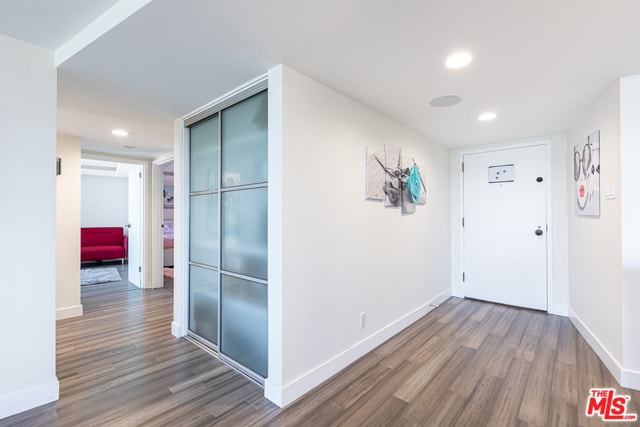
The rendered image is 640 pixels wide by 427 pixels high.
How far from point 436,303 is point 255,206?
2968 mm

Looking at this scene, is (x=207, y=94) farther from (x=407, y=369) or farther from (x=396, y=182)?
(x=407, y=369)

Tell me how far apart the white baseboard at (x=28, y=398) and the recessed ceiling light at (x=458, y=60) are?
3318 mm

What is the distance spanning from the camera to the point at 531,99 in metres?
2.56

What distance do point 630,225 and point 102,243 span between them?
9.29m

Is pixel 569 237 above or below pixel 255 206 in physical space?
below

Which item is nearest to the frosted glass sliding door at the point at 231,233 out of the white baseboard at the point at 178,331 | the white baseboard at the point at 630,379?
the white baseboard at the point at 178,331

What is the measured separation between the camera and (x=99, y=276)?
5891 mm

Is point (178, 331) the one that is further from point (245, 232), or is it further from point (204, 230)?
point (245, 232)

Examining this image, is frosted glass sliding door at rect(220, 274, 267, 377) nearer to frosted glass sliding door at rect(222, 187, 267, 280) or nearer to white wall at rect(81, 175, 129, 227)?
frosted glass sliding door at rect(222, 187, 267, 280)

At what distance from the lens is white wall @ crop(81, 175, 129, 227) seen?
795 cm

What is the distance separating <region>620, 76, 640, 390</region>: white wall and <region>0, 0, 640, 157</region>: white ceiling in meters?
0.21

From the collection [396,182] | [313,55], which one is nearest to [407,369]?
[396,182]

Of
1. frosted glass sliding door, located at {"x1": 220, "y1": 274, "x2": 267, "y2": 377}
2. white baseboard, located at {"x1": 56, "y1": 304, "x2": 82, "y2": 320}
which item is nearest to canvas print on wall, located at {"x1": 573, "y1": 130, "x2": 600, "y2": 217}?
frosted glass sliding door, located at {"x1": 220, "y1": 274, "x2": 267, "y2": 377}

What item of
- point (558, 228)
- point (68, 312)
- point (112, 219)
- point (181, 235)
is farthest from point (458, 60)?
point (112, 219)
